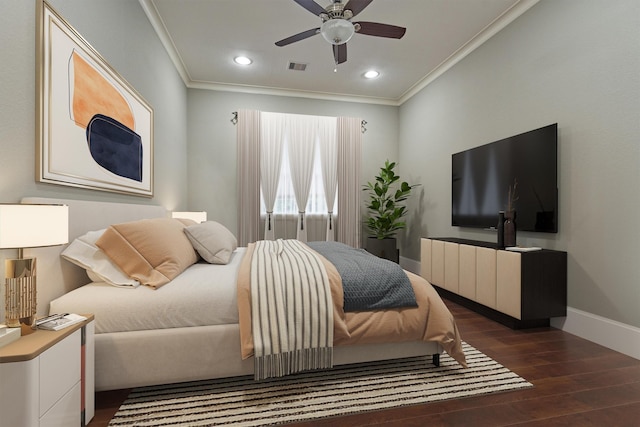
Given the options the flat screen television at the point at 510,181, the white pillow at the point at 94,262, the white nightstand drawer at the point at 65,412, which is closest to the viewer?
the white nightstand drawer at the point at 65,412

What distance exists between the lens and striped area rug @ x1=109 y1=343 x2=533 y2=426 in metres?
1.47

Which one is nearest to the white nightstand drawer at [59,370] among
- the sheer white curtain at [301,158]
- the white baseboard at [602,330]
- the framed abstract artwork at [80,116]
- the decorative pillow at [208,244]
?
the framed abstract artwork at [80,116]

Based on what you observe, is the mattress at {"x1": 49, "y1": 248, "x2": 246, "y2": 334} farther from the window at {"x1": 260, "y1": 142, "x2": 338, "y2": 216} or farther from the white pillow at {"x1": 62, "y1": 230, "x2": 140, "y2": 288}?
the window at {"x1": 260, "y1": 142, "x2": 338, "y2": 216}

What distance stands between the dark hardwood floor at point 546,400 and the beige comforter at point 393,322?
337 millimetres

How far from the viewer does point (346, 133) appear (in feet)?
16.9

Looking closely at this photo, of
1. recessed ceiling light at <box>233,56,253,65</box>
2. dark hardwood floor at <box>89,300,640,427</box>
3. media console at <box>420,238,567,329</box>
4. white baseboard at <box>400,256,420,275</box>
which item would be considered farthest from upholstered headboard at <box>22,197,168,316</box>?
white baseboard at <box>400,256,420,275</box>

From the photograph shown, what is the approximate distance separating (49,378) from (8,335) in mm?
210

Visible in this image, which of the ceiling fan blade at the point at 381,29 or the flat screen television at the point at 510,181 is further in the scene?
the flat screen television at the point at 510,181

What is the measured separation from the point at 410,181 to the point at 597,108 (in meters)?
2.85

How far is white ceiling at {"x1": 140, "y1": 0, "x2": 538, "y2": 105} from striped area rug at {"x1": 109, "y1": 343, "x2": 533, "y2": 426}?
3.15 metres

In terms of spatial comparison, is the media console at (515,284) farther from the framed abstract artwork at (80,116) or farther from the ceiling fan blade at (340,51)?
the framed abstract artwork at (80,116)

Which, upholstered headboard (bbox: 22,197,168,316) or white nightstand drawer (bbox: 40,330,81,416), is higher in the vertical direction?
upholstered headboard (bbox: 22,197,168,316)

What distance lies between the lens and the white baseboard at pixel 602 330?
2.11m

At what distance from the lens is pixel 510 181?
3023 millimetres
